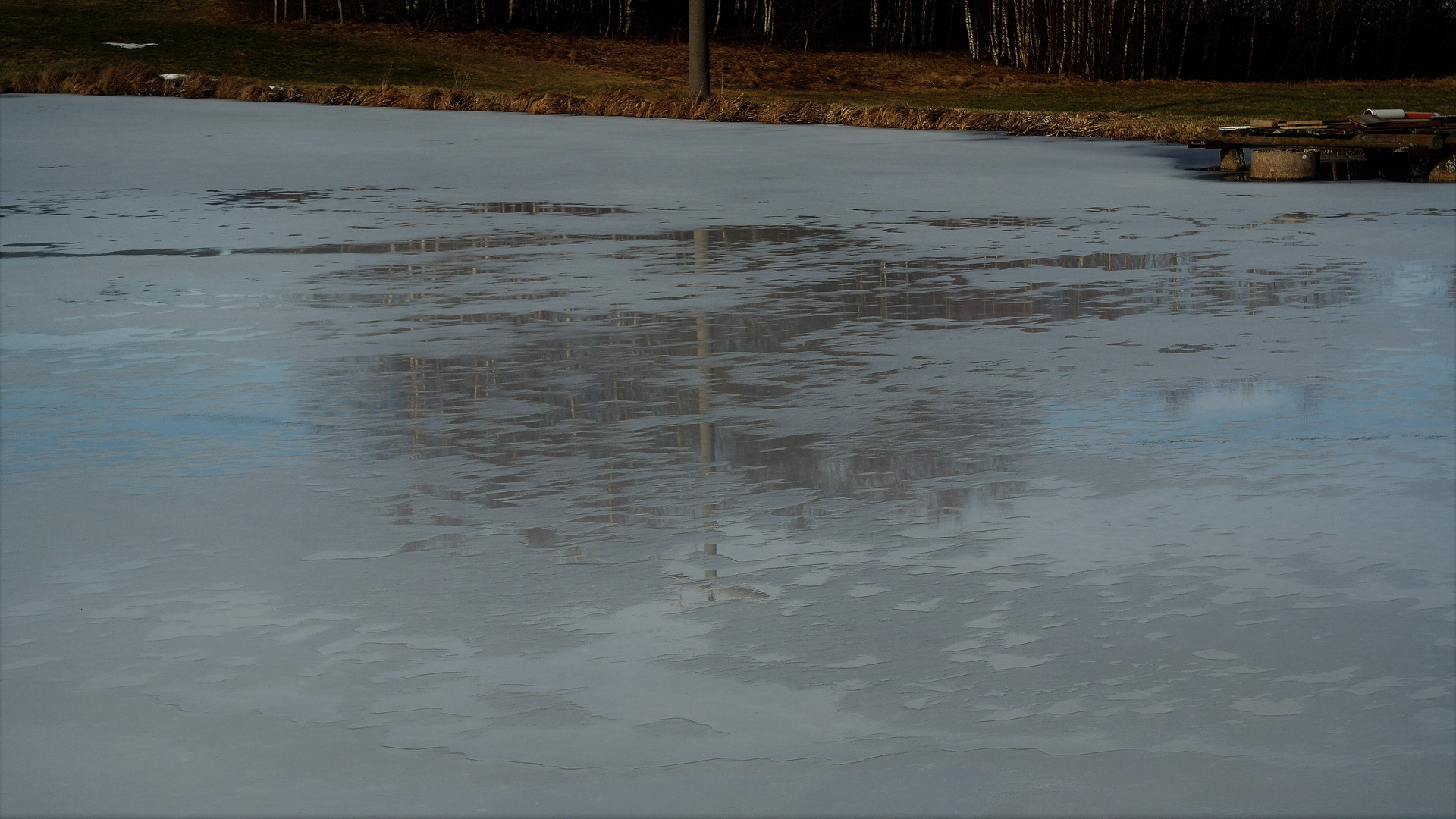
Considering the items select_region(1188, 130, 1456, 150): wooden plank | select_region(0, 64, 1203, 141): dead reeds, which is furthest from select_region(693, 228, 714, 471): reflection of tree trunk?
select_region(0, 64, 1203, 141): dead reeds

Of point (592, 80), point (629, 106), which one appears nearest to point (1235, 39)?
point (592, 80)

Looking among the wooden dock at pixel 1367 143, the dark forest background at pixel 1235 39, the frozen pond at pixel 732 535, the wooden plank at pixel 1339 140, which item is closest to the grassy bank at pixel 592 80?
the dark forest background at pixel 1235 39

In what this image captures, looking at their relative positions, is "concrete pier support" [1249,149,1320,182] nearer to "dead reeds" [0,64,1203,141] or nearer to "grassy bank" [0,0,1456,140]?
"dead reeds" [0,64,1203,141]

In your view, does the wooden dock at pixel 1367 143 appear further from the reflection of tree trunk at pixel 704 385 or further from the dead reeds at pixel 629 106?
the reflection of tree trunk at pixel 704 385

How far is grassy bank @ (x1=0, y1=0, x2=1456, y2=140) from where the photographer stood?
23000 mm

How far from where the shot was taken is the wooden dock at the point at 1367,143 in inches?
555

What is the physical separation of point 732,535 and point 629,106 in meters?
20.4

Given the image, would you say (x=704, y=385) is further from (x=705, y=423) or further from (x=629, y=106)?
(x=629, y=106)

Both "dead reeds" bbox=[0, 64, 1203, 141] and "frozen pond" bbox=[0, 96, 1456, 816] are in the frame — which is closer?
"frozen pond" bbox=[0, 96, 1456, 816]

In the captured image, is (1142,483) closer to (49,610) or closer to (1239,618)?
(1239,618)

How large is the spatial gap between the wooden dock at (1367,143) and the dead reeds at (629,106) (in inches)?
140

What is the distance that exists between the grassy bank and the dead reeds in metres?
0.04

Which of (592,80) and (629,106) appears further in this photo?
(592,80)

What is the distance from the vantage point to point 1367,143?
14164 mm
